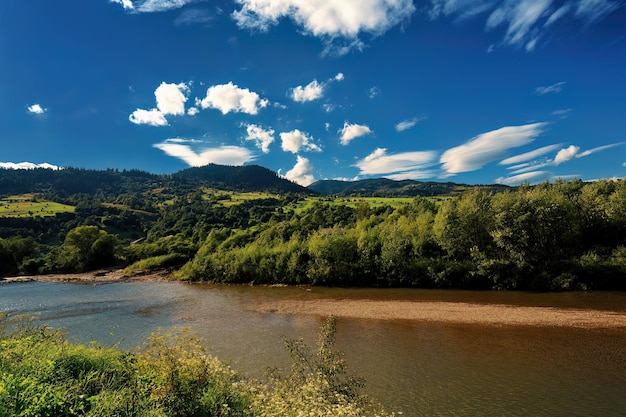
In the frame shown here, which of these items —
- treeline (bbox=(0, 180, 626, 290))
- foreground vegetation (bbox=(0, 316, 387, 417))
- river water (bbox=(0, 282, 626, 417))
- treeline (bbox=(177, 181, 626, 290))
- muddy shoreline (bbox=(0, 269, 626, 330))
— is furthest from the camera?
treeline (bbox=(0, 180, 626, 290))

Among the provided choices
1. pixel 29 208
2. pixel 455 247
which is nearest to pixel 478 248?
pixel 455 247

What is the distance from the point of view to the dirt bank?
28.3 meters

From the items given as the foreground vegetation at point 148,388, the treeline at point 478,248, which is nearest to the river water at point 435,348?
the treeline at point 478,248

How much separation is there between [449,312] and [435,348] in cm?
1108

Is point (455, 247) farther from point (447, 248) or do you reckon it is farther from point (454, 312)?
point (454, 312)

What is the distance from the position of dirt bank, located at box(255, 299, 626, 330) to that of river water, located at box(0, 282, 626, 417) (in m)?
1.77

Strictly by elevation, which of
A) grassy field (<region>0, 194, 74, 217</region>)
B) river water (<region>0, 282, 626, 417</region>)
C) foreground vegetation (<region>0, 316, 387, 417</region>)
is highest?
grassy field (<region>0, 194, 74, 217</region>)

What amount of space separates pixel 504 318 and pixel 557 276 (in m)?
16.3

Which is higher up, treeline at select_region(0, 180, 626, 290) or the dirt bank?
treeline at select_region(0, 180, 626, 290)

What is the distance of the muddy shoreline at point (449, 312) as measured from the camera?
28.3 metres

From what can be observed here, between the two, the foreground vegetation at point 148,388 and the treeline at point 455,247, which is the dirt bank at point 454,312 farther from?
the foreground vegetation at point 148,388

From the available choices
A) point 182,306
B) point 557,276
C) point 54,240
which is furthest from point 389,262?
point 54,240

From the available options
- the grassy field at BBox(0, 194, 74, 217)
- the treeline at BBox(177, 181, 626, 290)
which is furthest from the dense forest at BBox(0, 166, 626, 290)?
the grassy field at BBox(0, 194, 74, 217)

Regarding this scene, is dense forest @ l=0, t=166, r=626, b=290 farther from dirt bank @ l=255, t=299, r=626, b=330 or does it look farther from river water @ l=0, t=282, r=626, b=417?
dirt bank @ l=255, t=299, r=626, b=330
